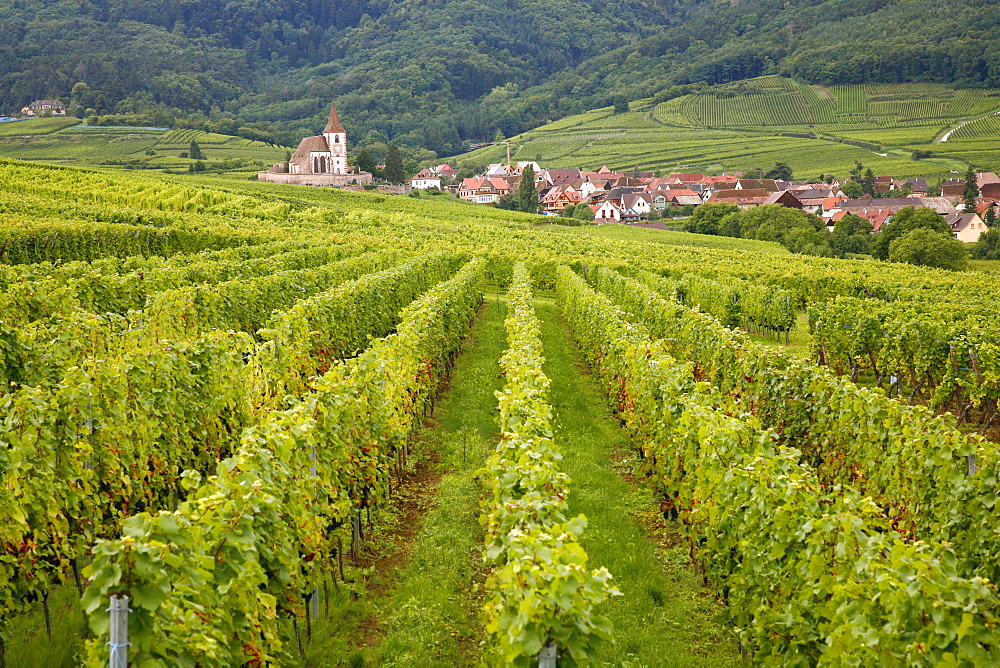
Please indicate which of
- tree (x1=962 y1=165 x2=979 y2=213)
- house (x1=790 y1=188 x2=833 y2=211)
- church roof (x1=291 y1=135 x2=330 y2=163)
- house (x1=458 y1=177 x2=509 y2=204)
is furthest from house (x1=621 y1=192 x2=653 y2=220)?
church roof (x1=291 y1=135 x2=330 y2=163)

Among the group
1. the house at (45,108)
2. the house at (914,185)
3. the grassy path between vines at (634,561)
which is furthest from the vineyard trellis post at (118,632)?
the house at (45,108)

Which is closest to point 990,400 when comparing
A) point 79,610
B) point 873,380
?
point 873,380

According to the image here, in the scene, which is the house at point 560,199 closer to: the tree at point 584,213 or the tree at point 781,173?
the tree at point 584,213

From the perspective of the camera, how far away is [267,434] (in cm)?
712

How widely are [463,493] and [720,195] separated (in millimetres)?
115074

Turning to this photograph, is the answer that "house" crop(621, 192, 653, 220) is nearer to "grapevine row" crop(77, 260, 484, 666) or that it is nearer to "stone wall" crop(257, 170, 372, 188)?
"stone wall" crop(257, 170, 372, 188)

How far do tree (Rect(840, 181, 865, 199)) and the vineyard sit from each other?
116 metres

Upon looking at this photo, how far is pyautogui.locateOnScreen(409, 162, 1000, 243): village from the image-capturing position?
10738 centimetres

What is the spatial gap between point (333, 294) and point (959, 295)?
2145 centimetres

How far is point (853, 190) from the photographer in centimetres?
12181

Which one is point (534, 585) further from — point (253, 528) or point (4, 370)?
point (4, 370)

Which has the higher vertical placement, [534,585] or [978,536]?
[534,585]

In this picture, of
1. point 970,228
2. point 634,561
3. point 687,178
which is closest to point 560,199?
point 687,178

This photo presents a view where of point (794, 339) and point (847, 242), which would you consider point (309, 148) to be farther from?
point (794, 339)
